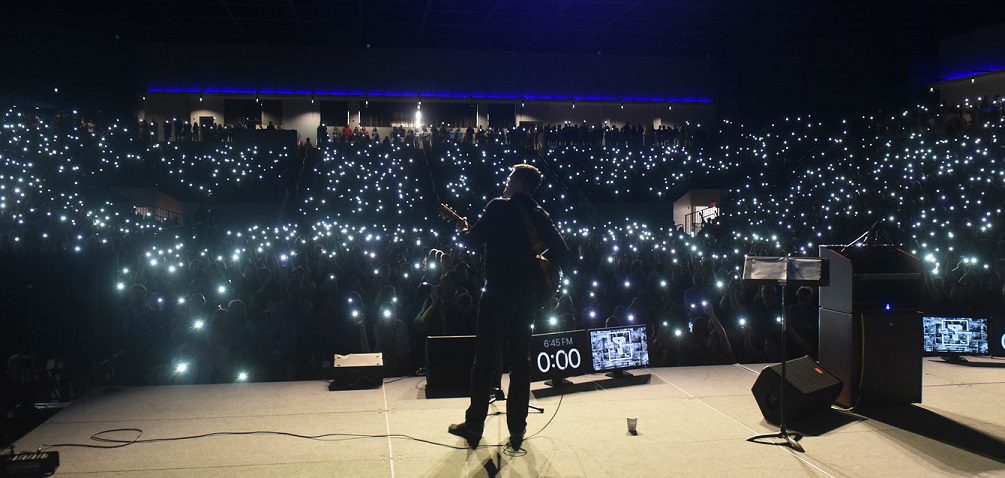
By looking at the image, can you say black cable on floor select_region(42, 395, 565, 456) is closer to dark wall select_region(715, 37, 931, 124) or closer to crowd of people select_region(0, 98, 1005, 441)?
crowd of people select_region(0, 98, 1005, 441)

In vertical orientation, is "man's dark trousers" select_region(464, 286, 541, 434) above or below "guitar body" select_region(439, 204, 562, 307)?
below

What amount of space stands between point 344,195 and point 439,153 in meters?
3.91

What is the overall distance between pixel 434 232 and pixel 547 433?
35.8 feet

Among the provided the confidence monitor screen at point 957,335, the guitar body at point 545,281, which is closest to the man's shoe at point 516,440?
the guitar body at point 545,281

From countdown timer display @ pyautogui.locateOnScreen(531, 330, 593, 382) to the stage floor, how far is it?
0.16 meters

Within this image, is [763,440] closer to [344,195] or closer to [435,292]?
[435,292]

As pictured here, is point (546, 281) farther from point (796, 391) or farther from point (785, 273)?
point (796, 391)

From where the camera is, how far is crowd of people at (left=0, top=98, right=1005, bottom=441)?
278 inches

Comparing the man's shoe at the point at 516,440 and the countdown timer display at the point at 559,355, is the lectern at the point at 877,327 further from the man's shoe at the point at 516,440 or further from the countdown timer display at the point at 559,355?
the man's shoe at the point at 516,440

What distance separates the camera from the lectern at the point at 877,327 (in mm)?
5062

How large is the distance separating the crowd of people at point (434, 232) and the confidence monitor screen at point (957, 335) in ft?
3.68

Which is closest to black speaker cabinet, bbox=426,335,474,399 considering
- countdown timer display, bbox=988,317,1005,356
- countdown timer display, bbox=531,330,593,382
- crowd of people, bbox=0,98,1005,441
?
countdown timer display, bbox=531,330,593,382

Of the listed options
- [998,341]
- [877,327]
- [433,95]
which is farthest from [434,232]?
[433,95]

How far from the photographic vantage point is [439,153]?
20.9m
